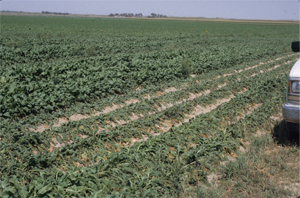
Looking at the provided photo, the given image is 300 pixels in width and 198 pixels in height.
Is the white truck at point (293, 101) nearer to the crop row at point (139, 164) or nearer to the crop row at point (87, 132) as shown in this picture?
the crop row at point (139, 164)

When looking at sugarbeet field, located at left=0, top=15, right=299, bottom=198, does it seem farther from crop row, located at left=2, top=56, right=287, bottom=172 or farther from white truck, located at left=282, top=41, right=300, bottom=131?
white truck, located at left=282, top=41, right=300, bottom=131

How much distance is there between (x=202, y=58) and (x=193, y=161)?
9.56 m

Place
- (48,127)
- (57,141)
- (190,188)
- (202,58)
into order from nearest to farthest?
(190,188) → (57,141) → (48,127) → (202,58)

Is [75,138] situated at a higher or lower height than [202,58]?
lower

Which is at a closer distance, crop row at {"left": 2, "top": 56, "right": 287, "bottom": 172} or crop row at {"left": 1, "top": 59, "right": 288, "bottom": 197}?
crop row at {"left": 1, "top": 59, "right": 288, "bottom": 197}

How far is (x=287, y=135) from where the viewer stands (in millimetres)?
5410

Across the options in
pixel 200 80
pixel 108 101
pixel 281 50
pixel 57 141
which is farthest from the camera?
pixel 281 50

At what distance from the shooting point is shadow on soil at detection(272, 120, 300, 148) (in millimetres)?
4791

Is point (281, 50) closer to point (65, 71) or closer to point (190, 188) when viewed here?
point (65, 71)

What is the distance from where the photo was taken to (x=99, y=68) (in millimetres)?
9117

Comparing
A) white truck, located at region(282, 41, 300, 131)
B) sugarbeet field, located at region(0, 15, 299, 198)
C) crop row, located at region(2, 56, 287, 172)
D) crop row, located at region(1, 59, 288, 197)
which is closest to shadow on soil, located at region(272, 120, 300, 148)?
white truck, located at region(282, 41, 300, 131)

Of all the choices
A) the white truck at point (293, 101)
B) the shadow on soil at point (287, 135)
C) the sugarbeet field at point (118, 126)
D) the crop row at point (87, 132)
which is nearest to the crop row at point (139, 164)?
the sugarbeet field at point (118, 126)

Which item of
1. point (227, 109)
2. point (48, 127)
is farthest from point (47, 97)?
point (227, 109)

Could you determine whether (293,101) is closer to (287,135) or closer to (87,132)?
(287,135)
